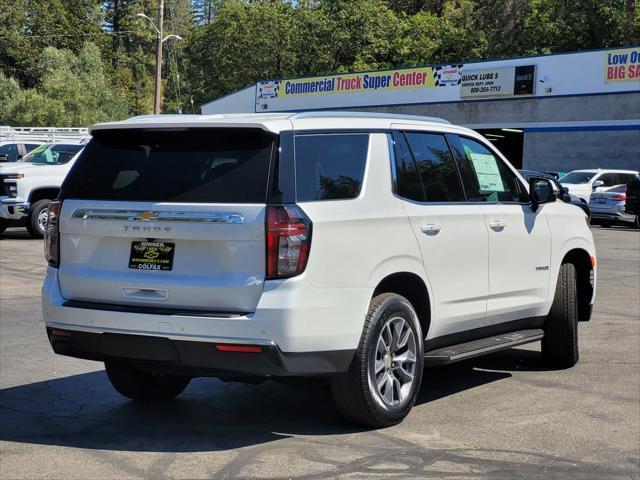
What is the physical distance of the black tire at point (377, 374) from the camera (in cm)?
563

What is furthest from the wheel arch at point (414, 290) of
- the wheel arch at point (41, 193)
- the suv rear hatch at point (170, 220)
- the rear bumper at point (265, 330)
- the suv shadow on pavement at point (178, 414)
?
the wheel arch at point (41, 193)

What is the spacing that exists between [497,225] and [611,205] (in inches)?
897

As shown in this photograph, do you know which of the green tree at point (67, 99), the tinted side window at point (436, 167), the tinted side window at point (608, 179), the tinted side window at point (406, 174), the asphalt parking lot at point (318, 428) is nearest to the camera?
the asphalt parking lot at point (318, 428)

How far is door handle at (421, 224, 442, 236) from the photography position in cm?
625

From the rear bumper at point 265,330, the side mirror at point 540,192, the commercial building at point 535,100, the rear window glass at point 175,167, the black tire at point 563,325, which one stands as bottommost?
the black tire at point 563,325

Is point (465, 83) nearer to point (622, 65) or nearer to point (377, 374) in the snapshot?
point (622, 65)

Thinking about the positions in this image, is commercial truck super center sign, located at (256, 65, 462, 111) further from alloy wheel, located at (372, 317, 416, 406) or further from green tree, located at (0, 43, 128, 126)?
alloy wheel, located at (372, 317, 416, 406)

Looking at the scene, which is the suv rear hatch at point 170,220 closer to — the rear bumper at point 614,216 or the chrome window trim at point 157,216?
the chrome window trim at point 157,216

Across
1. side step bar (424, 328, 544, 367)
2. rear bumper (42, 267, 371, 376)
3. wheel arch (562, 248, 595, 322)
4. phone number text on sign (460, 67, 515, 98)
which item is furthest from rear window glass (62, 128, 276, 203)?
phone number text on sign (460, 67, 515, 98)

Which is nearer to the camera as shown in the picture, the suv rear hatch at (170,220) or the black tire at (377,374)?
the suv rear hatch at (170,220)

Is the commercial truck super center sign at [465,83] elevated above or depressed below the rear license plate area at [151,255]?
above

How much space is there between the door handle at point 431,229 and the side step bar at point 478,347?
2.64 feet

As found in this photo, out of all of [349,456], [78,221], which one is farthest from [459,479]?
[78,221]

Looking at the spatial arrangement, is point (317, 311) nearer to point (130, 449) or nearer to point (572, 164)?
point (130, 449)
